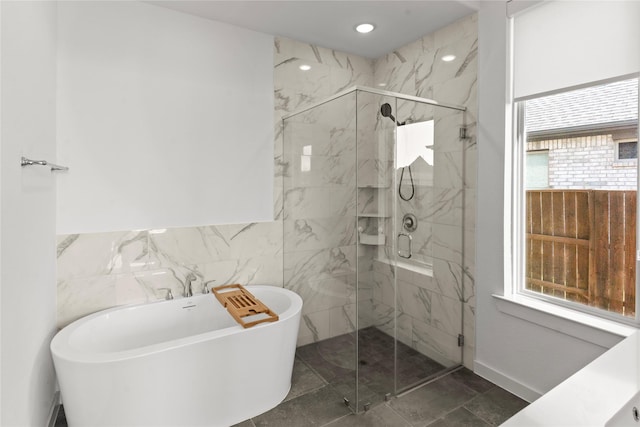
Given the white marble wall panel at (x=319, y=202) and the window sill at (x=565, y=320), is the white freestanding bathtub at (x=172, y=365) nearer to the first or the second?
the white marble wall panel at (x=319, y=202)

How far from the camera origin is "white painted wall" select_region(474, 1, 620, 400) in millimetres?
2254

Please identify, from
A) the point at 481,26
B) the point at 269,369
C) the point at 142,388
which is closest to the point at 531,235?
the point at 481,26

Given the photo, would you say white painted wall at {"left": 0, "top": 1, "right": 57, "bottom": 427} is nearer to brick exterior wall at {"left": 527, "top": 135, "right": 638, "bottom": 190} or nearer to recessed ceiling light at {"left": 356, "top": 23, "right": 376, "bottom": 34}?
recessed ceiling light at {"left": 356, "top": 23, "right": 376, "bottom": 34}

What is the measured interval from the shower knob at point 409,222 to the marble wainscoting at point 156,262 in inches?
45.0

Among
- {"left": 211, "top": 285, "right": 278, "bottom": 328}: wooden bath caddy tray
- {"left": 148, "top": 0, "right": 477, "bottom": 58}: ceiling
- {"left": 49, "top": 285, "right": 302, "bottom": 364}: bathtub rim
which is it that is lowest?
{"left": 49, "top": 285, "right": 302, "bottom": 364}: bathtub rim

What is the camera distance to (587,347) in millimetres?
1970

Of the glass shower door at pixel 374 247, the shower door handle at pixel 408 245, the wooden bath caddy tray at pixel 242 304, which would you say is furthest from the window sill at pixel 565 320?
the wooden bath caddy tray at pixel 242 304

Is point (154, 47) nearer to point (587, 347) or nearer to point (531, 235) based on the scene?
point (531, 235)

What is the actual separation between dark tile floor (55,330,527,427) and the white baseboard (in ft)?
0.13

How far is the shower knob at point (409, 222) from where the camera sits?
2.38 meters

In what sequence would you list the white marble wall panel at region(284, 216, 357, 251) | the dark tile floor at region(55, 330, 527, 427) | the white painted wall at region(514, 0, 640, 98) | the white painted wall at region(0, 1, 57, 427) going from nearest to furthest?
the white painted wall at region(0, 1, 57, 427) < the white painted wall at region(514, 0, 640, 98) < the dark tile floor at region(55, 330, 527, 427) < the white marble wall panel at region(284, 216, 357, 251)

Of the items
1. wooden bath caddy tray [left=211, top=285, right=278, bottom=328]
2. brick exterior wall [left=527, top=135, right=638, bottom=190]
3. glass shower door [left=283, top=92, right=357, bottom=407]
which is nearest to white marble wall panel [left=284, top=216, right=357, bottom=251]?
glass shower door [left=283, top=92, right=357, bottom=407]

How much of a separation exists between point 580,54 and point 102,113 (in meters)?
3.05

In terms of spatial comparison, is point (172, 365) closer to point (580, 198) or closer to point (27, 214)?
point (27, 214)
